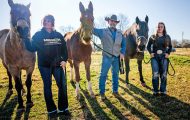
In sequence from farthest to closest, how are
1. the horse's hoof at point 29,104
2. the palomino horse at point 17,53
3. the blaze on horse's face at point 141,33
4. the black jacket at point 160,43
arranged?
1. the blaze on horse's face at point 141,33
2. the black jacket at point 160,43
3. the horse's hoof at point 29,104
4. the palomino horse at point 17,53

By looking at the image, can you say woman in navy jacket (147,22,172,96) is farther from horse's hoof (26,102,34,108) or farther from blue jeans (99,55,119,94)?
horse's hoof (26,102,34,108)

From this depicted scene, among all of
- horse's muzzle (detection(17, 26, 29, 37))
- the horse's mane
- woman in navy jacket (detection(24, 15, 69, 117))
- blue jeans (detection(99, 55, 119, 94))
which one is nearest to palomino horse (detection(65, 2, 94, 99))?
blue jeans (detection(99, 55, 119, 94))

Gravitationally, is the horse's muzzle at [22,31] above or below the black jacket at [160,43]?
above

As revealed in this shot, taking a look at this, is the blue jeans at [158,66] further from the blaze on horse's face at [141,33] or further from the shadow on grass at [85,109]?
the shadow on grass at [85,109]

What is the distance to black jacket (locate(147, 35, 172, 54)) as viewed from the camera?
7184 millimetres

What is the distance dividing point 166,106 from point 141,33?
2.87 meters

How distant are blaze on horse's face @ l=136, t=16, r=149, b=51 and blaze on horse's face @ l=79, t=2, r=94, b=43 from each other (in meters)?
2.19

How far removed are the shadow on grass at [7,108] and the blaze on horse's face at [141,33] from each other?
453cm

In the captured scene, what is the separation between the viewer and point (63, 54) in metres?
5.85

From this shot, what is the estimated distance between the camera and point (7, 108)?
7.02 m

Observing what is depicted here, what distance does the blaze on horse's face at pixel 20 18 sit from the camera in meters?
5.88

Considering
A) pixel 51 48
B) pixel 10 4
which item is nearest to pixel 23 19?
pixel 10 4

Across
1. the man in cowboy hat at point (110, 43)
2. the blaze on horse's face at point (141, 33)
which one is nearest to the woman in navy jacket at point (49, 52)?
the man in cowboy hat at point (110, 43)

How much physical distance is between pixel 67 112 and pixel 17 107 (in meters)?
1.77
